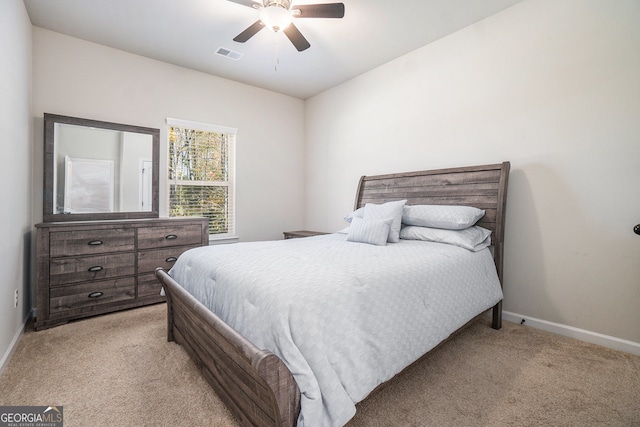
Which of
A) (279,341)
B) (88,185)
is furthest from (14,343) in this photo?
(279,341)

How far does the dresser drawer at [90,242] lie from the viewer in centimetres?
257

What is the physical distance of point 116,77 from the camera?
10.7 ft

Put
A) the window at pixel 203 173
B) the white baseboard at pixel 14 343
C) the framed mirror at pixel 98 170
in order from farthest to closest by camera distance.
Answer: the window at pixel 203 173 < the framed mirror at pixel 98 170 < the white baseboard at pixel 14 343

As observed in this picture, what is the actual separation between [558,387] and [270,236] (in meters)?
3.63

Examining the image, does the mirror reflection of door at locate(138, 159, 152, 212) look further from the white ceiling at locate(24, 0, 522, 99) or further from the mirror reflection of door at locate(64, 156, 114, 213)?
the white ceiling at locate(24, 0, 522, 99)

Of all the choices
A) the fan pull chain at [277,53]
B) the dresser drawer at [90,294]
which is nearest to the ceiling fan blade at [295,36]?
the fan pull chain at [277,53]

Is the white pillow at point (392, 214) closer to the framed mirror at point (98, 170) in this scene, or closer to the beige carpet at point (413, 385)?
the beige carpet at point (413, 385)

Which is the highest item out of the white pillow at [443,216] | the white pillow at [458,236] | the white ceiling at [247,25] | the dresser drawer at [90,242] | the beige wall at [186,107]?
the white ceiling at [247,25]

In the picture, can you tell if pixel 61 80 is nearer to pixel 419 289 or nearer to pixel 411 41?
pixel 411 41

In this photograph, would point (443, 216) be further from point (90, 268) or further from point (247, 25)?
point (90, 268)

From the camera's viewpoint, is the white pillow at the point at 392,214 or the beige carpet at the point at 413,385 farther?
the white pillow at the point at 392,214

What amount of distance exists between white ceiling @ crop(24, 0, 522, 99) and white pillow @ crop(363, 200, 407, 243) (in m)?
1.72
